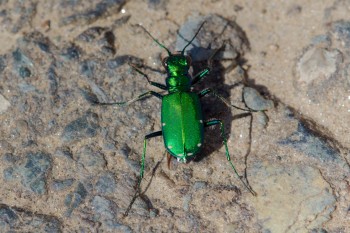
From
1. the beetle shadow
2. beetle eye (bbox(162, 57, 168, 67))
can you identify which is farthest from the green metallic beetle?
the beetle shadow

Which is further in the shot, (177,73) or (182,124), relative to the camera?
(177,73)

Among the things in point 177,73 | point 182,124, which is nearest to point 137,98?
point 177,73

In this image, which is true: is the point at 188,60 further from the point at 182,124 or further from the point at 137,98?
the point at 182,124

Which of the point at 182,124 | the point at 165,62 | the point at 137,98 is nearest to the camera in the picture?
the point at 182,124

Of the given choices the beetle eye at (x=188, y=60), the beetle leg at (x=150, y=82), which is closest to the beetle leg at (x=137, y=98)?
the beetle leg at (x=150, y=82)

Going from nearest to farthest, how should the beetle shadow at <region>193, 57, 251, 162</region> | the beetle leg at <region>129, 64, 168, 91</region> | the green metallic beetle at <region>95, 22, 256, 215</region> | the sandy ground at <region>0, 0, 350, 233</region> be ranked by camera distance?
the sandy ground at <region>0, 0, 350, 233</region>, the green metallic beetle at <region>95, 22, 256, 215</region>, the beetle shadow at <region>193, 57, 251, 162</region>, the beetle leg at <region>129, 64, 168, 91</region>

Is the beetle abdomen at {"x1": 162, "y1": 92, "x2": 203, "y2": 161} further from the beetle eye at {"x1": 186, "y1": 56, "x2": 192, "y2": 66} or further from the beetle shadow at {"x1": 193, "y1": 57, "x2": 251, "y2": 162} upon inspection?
the beetle eye at {"x1": 186, "y1": 56, "x2": 192, "y2": 66}

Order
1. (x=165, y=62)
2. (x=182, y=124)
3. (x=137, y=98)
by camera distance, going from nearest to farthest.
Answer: (x=182, y=124)
(x=137, y=98)
(x=165, y=62)
